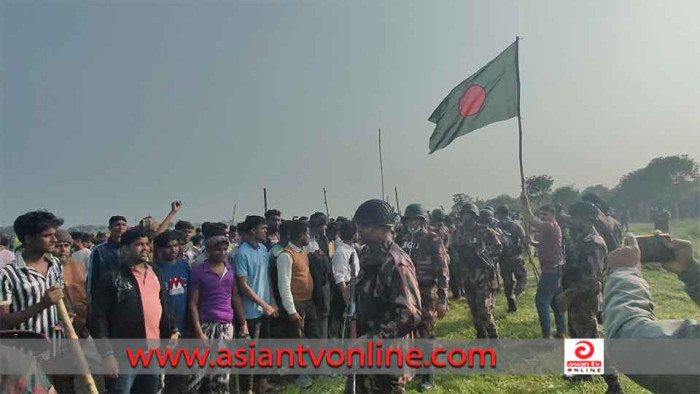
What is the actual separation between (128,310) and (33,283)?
2.41ft

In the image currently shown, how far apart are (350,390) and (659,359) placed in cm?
238

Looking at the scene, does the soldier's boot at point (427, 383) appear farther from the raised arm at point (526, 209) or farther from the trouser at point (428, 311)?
the raised arm at point (526, 209)

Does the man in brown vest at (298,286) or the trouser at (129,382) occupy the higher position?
the man in brown vest at (298,286)

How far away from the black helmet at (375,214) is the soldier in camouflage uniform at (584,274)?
9.46 feet

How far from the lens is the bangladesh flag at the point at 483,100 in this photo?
7840 millimetres

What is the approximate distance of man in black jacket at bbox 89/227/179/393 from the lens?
3.71 metres

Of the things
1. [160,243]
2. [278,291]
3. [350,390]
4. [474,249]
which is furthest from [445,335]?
[160,243]

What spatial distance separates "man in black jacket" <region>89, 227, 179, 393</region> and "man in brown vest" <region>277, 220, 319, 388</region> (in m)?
1.52

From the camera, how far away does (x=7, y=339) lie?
119 inches

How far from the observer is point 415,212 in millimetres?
6484

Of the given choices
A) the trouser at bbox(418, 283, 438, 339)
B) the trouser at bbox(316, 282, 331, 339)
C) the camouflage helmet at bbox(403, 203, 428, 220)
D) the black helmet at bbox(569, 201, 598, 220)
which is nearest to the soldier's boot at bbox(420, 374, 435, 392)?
the trouser at bbox(418, 283, 438, 339)

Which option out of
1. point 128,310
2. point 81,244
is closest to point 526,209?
point 128,310

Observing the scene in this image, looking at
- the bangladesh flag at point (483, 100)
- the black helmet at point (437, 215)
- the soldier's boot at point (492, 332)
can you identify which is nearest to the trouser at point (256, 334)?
the soldier's boot at point (492, 332)

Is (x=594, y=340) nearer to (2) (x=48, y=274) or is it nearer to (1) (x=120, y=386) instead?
(1) (x=120, y=386)
